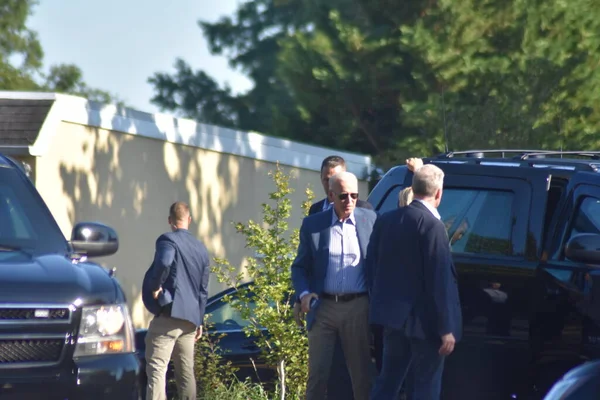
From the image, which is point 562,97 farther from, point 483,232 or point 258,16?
point 258,16

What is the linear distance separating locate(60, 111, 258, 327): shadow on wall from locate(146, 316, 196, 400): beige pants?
6472 mm

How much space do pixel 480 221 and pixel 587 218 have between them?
714 mm

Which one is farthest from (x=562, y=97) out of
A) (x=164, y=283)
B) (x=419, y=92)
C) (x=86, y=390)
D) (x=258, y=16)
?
(x=258, y=16)

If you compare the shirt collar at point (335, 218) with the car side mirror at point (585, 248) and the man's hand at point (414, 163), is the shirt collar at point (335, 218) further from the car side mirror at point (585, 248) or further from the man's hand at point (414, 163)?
the car side mirror at point (585, 248)

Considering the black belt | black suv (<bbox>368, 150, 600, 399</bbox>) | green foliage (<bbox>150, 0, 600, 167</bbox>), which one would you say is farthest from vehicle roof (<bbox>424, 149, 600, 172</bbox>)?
green foliage (<bbox>150, 0, 600, 167</bbox>)

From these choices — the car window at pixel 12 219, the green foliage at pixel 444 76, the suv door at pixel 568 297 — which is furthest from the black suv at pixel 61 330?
the green foliage at pixel 444 76

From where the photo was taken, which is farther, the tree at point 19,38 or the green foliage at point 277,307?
the tree at point 19,38

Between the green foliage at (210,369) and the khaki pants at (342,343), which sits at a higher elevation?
the khaki pants at (342,343)

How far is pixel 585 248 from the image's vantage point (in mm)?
7012

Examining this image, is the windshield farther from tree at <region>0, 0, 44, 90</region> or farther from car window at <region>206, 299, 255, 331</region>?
tree at <region>0, 0, 44, 90</region>

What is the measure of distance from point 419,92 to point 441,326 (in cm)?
→ 2570

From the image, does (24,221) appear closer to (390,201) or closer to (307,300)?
(307,300)

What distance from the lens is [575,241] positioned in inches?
279

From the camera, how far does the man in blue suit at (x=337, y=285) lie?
27.3ft
